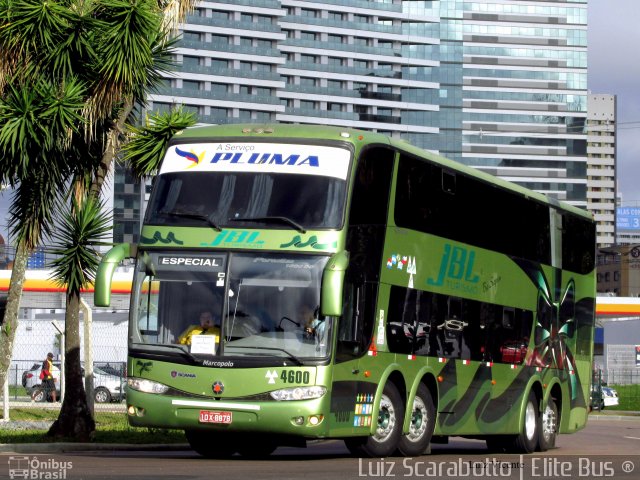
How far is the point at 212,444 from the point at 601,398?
106 feet

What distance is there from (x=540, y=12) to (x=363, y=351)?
170 meters

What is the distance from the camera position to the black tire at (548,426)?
2256cm

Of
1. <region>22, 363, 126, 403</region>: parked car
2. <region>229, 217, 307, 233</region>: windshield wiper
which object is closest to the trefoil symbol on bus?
<region>229, 217, 307, 233</region>: windshield wiper

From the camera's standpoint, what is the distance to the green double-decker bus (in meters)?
15.6

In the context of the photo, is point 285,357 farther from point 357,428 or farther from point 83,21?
point 83,21

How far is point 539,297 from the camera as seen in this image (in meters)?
22.1

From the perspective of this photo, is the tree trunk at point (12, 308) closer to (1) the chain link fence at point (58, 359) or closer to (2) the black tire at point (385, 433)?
(2) the black tire at point (385, 433)

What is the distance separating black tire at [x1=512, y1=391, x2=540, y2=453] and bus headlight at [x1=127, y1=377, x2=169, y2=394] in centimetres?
782

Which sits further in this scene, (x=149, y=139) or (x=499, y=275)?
(x=149, y=139)

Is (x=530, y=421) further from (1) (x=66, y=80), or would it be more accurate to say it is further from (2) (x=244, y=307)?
(1) (x=66, y=80)

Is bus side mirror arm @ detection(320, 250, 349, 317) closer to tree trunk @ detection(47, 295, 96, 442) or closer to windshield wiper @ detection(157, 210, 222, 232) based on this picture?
windshield wiper @ detection(157, 210, 222, 232)

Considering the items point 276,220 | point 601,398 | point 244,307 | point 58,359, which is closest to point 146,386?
point 244,307

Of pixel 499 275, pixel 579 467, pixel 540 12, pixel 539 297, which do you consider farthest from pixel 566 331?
pixel 540 12

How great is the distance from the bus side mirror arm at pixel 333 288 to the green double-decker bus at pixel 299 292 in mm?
18
